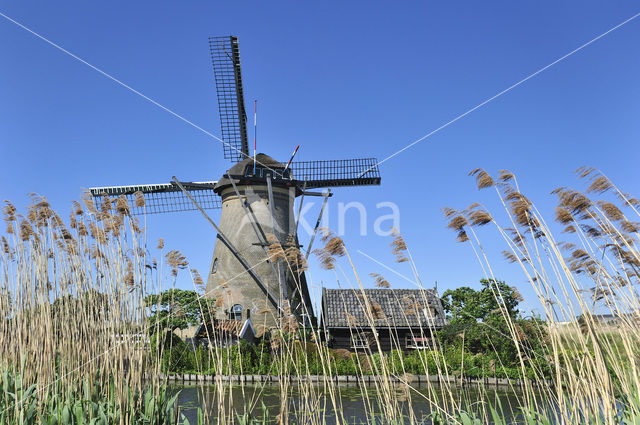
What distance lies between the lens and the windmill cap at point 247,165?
17188 millimetres

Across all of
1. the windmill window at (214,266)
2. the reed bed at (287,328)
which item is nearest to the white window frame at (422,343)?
the reed bed at (287,328)

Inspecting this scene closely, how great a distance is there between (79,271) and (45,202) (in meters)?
0.86

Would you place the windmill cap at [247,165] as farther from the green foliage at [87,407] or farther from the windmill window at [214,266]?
the green foliage at [87,407]

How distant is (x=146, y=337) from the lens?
393 centimetres

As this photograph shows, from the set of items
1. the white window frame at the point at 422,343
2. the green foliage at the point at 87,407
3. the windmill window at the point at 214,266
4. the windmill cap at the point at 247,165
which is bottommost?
the green foliage at the point at 87,407

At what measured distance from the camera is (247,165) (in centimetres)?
1750

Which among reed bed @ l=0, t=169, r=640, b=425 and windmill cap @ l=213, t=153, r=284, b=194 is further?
windmill cap @ l=213, t=153, r=284, b=194

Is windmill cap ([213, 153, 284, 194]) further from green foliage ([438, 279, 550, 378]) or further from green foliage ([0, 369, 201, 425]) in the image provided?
green foliage ([0, 369, 201, 425])

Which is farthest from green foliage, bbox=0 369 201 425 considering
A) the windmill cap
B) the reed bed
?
the windmill cap

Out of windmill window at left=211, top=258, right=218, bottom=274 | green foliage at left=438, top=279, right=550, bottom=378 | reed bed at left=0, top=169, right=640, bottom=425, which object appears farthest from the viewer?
windmill window at left=211, top=258, right=218, bottom=274

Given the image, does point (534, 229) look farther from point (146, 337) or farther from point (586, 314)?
point (146, 337)

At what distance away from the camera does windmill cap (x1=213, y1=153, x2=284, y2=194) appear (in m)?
17.2

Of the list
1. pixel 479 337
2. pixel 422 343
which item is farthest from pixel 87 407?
pixel 479 337

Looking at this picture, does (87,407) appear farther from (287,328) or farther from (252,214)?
(252,214)
